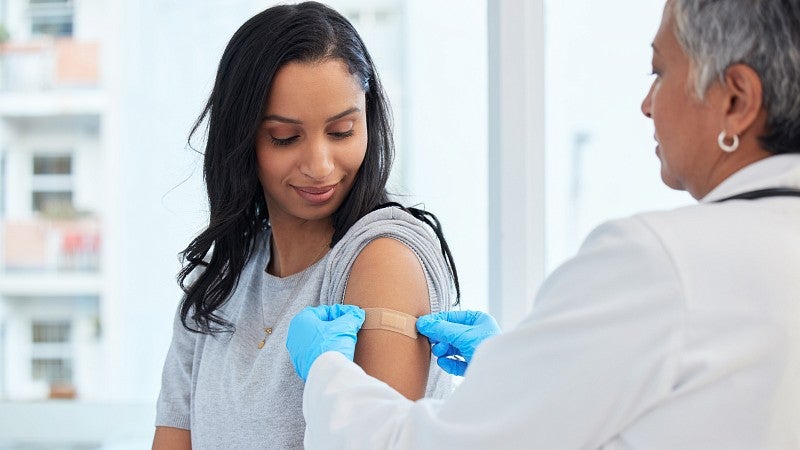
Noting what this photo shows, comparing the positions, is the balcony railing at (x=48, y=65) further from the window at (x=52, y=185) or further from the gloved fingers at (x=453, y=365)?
the gloved fingers at (x=453, y=365)

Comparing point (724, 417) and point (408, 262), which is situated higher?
point (408, 262)

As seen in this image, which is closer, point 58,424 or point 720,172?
point 720,172

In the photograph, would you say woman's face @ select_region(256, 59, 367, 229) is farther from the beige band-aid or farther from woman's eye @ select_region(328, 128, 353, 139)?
the beige band-aid

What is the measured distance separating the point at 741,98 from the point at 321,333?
2.00 ft

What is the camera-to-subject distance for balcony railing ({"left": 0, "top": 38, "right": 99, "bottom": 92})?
101 inches

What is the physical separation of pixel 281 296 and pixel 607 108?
3.90ft

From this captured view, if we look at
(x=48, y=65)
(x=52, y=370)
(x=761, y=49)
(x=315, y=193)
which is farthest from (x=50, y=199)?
(x=761, y=49)

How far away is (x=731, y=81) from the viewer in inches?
36.7

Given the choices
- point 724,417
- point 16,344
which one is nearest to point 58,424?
point 16,344

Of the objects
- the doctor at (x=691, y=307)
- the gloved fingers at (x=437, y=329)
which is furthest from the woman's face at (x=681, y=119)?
the gloved fingers at (x=437, y=329)

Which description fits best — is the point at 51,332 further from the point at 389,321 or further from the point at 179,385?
the point at 389,321

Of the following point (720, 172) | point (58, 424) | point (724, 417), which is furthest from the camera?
point (58, 424)

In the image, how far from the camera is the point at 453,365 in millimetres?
1431

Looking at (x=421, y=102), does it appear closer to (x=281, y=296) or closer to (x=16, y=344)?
(x=281, y=296)
